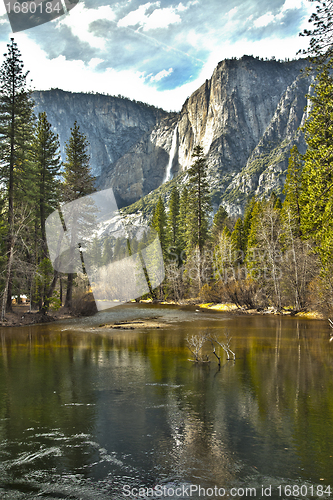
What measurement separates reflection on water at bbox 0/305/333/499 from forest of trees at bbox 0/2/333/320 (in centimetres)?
726

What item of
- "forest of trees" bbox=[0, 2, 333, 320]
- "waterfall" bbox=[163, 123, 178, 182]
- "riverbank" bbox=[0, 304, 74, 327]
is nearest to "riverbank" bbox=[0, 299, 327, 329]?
"riverbank" bbox=[0, 304, 74, 327]

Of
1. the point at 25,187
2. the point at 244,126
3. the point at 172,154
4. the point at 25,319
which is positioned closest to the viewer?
the point at 25,319

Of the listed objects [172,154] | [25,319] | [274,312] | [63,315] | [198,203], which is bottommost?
[274,312]

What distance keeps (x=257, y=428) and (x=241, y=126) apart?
15778cm

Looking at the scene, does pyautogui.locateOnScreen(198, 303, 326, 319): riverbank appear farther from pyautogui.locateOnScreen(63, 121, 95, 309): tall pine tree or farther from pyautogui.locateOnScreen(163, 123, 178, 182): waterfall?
pyautogui.locateOnScreen(163, 123, 178, 182): waterfall

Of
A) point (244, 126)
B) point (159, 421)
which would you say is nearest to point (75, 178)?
point (159, 421)

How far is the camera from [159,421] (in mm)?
8117

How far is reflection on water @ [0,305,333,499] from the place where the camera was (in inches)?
231

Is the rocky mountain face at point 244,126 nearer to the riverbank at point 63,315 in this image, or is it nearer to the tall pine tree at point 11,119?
the riverbank at point 63,315

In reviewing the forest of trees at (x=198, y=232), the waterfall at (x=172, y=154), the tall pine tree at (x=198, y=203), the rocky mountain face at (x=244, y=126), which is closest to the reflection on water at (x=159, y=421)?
the forest of trees at (x=198, y=232)

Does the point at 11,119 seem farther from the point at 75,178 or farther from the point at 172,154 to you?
the point at 172,154

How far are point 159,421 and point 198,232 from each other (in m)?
42.2

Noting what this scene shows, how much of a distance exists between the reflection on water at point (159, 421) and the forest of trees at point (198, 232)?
7265mm

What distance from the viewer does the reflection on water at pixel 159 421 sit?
231 inches
